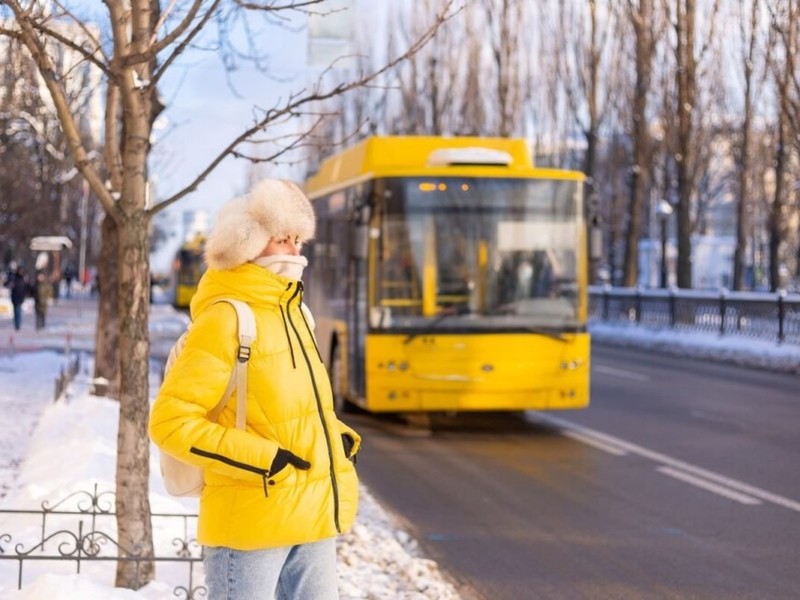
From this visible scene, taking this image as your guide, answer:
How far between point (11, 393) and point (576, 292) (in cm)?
802

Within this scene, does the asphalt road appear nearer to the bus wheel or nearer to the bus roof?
the bus wheel

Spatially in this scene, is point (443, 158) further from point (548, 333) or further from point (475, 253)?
point (548, 333)

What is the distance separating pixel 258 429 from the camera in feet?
12.7

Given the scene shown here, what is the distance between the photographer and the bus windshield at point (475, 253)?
14922 mm

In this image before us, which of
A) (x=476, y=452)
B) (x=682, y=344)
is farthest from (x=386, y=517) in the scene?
(x=682, y=344)

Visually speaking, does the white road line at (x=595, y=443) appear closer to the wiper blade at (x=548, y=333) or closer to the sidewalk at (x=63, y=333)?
the wiper blade at (x=548, y=333)

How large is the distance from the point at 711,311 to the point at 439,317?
60.2ft

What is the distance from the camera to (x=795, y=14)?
29.4m

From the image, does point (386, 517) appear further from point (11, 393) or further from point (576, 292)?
point (11, 393)

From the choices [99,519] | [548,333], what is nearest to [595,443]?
[548,333]

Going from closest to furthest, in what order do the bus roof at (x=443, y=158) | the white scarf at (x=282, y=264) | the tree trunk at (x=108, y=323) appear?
the white scarf at (x=282, y=264) → the bus roof at (x=443, y=158) → the tree trunk at (x=108, y=323)

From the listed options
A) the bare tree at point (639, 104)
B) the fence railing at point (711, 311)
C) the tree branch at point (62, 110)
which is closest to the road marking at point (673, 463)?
the tree branch at point (62, 110)

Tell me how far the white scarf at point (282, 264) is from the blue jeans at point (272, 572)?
0.79 m

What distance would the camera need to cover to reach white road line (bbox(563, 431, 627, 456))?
1330cm
